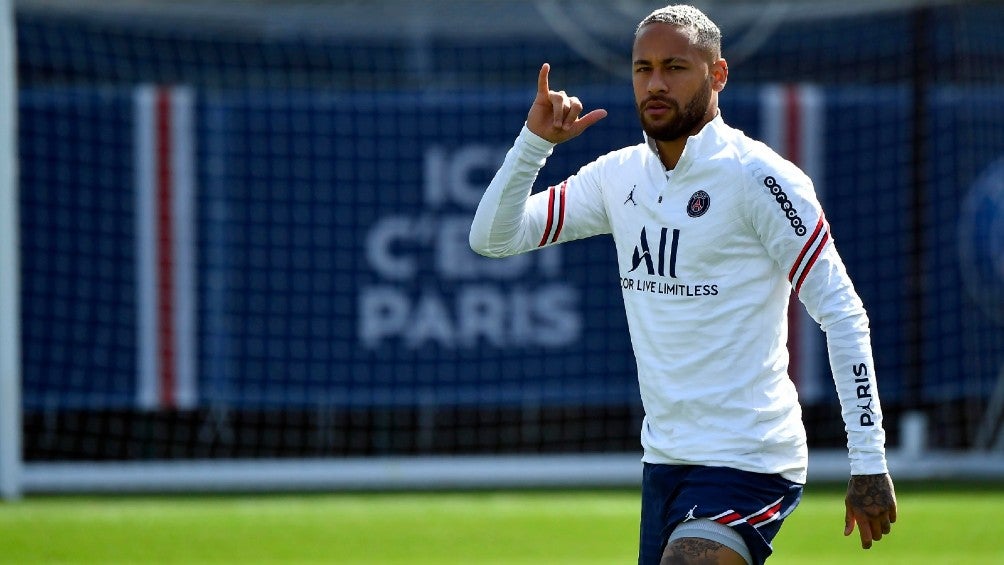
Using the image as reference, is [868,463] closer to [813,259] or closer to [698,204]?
[813,259]

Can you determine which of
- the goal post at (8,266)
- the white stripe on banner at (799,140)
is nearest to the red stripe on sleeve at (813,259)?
the goal post at (8,266)

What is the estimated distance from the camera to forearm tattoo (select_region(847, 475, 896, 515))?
352 centimetres

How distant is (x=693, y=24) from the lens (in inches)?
148

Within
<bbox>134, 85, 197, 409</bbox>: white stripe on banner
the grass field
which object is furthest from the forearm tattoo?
<bbox>134, 85, 197, 409</bbox>: white stripe on banner

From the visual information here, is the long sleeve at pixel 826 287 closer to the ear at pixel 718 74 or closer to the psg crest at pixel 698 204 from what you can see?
the psg crest at pixel 698 204

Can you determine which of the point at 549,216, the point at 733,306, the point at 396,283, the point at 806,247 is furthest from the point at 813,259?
the point at 396,283

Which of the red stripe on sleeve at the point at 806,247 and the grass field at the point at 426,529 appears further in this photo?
the grass field at the point at 426,529

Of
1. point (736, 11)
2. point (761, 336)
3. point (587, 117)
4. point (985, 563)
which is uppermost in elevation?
point (736, 11)

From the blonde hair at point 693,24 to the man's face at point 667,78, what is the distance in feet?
0.05

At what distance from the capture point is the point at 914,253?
10172mm

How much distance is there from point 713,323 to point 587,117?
0.60 metres

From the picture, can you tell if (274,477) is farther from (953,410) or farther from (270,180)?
(953,410)

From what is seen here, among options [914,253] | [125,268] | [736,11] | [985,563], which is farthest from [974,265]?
[125,268]

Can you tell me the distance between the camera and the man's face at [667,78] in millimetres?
3707
